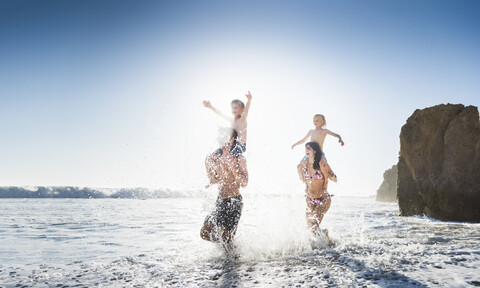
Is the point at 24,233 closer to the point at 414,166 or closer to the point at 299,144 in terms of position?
the point at 299,144

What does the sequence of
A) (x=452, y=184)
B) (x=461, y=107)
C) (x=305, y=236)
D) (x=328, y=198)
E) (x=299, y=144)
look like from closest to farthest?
(x=305, y=236) < (x=328, y=198) < (x=299, y=144) < (x=452, y=184) < (x=461, y=107)

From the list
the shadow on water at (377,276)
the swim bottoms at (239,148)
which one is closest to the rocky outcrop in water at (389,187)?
the swim bottoms at (239,148)

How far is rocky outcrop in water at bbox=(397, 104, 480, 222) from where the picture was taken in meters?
10.7

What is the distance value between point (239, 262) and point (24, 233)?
6.42 metres

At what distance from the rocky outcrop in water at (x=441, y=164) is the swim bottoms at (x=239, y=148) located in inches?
378

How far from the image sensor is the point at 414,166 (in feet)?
41.8

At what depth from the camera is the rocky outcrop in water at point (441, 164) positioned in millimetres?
10656

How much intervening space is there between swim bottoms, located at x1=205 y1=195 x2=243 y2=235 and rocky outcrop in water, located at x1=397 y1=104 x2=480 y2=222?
31.4 feet

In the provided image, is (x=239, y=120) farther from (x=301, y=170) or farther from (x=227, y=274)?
(x=227, y=274)

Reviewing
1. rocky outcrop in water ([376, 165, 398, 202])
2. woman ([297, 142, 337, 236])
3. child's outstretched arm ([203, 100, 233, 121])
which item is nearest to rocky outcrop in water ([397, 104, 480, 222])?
woman ([297, 142, 337, 236])

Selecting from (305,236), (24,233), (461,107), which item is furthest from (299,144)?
(461,107)

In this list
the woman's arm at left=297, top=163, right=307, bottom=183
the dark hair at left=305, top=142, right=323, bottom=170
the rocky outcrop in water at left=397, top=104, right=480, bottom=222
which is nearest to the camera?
the dark hair at left=305, top=142, right=323, bottom=170

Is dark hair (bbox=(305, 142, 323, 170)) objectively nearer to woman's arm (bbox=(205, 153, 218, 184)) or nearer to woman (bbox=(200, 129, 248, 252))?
woman (bbox=(200, 129, 248, 252))

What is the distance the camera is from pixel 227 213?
456cm
